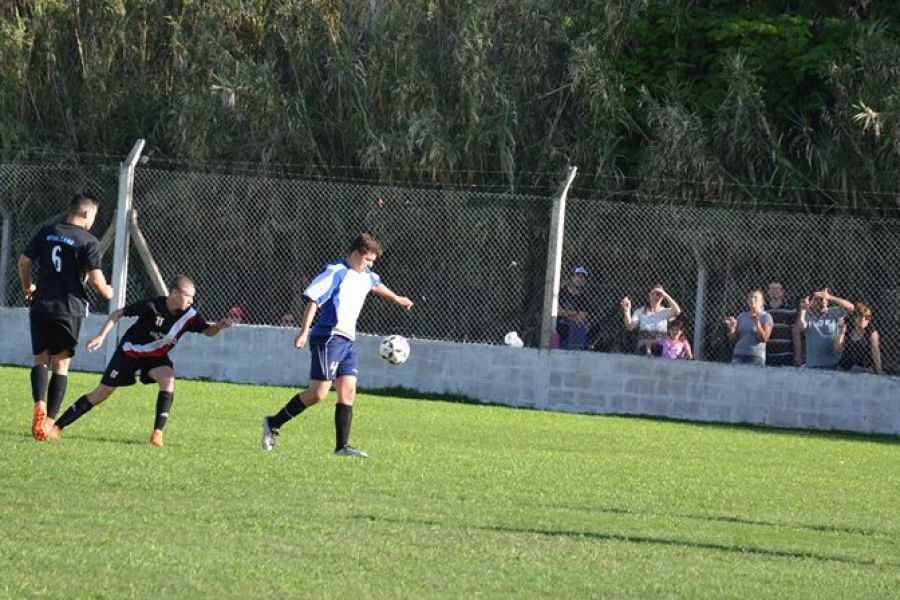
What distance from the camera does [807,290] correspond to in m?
20.7

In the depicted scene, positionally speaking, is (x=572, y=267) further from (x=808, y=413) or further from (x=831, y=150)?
(x=831, y=150)

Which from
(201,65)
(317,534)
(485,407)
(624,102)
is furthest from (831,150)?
(317,534)

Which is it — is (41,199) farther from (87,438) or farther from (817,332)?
(87,438)

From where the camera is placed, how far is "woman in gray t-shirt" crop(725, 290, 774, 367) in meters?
20.3

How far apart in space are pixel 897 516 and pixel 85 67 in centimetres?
1964

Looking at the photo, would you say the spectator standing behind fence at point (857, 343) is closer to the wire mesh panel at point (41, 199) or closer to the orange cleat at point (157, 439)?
the wire mesh panel at point (41, 199)

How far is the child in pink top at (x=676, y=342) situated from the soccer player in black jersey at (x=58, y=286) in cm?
945

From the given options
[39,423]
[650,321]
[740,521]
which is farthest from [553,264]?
[740,521]

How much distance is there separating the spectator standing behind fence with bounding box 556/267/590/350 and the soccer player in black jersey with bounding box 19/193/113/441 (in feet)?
30.3

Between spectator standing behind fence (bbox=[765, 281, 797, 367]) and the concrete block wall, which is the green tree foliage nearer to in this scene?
spectator standing behind fence (bbox=[765, 281, 797, 367])

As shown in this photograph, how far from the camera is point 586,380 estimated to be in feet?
68.6

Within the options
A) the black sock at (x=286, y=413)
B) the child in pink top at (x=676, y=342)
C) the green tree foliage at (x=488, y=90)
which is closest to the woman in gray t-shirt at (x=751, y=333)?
the child in pink top at (x=676, y=342)

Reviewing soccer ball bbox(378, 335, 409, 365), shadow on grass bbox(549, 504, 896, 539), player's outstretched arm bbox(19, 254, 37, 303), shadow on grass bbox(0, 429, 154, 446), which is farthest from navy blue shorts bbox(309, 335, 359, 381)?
shadow on grass bbox(549, 504, 896, 539)

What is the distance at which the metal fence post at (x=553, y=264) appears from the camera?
2091 centimetres
